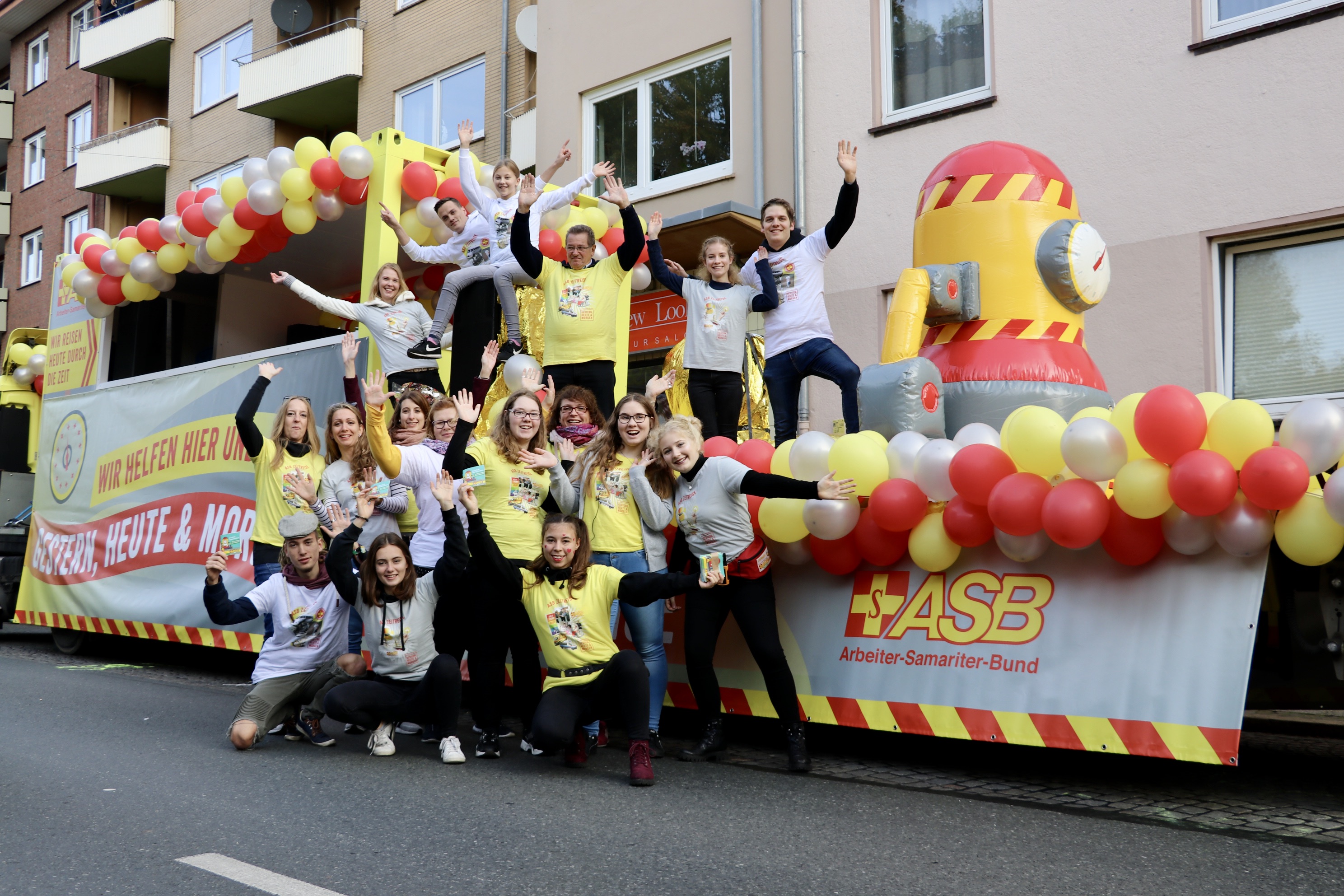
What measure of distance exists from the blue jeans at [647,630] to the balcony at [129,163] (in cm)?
2172

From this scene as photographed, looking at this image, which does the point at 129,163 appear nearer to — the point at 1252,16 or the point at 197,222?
the point at 197,222

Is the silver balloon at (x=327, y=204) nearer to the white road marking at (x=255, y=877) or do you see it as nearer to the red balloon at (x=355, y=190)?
the red balloon at (x=355, y=190)

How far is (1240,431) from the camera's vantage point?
4273mm

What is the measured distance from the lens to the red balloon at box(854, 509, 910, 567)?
5.41 meters

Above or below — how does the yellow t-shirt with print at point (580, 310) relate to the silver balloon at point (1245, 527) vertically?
above

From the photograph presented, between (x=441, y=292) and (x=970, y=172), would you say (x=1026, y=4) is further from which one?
(x=441, y=292)

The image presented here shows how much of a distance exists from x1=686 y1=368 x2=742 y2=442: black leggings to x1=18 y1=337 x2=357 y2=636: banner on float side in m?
2.95

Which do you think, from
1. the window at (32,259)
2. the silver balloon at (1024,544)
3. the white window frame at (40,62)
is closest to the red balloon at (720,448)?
the silver balloon at (1024,544)

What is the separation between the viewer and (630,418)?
571 cm

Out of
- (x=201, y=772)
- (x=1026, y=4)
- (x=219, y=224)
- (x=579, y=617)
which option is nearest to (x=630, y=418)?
→ (x=579, y=617)

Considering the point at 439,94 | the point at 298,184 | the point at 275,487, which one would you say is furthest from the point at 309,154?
the point at 439,94

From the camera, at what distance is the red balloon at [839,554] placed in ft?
18.2

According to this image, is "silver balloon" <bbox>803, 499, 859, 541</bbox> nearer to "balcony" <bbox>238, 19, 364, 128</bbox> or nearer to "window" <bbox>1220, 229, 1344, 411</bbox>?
"window" <bbox>1220, 229, 1344, 411</bbox>

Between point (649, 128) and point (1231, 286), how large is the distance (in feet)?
21.8
